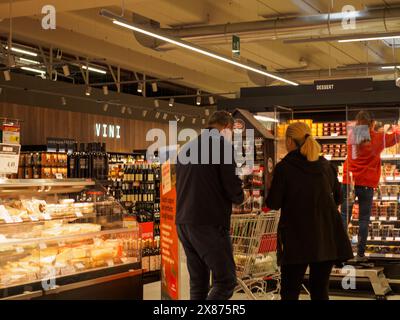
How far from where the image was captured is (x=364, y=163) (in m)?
8.16

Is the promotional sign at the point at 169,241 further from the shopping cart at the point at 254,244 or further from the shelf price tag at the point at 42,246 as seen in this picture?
the shelf price tag at the point at 42,246

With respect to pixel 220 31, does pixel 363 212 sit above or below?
below

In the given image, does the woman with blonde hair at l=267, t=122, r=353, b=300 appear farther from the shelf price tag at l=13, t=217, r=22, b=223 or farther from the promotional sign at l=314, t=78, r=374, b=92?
the promotional sign at l=314, t=78, r=374, b=92

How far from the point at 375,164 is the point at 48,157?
24.6 feet

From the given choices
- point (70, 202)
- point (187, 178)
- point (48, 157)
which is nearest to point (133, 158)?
point (48, 157)

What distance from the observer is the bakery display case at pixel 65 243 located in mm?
5180

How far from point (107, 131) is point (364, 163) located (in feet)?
42.3

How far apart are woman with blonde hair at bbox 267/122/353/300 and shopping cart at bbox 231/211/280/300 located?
48.0 inches

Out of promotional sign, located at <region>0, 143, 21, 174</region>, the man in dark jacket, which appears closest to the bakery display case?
promotional sign, located at <region>0, 143, 21, 174</region>

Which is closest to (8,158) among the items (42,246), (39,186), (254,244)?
(39,186)

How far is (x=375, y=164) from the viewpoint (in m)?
8.12

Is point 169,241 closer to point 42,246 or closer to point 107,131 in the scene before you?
point 42,246
